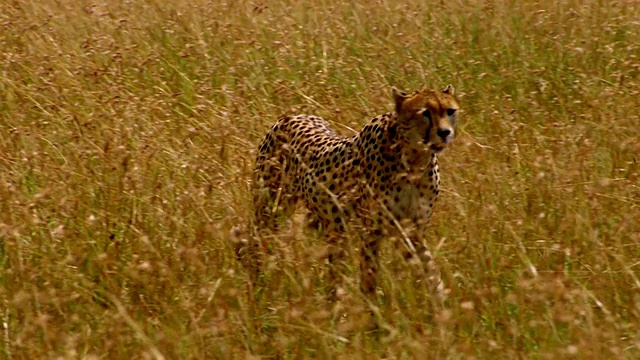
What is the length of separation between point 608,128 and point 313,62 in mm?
1830

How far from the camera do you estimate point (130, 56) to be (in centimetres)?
620

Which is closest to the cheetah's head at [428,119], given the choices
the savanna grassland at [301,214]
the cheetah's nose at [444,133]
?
the cheetah's nose at [444,133]

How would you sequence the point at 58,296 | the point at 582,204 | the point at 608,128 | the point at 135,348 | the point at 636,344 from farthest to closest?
the point at 608,128 < the point at 582,204 < the point at 58,296 < the point at 135,348 < the point at 636,344

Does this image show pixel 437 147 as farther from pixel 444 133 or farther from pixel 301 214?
pixel 301 214

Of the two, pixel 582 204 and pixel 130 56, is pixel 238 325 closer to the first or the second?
pixel 582 204

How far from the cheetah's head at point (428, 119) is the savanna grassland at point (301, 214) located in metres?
0.30

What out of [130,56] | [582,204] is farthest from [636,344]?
[130,56]

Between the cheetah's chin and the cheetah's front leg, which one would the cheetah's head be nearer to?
the cheetah's chin

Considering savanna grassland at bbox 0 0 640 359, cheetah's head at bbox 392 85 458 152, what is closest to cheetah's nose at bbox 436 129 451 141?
cheetah's head at bbox 392 85 458 152

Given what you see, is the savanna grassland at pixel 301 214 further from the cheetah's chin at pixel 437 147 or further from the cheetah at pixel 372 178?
the cheetah's chin at pixel 437 147

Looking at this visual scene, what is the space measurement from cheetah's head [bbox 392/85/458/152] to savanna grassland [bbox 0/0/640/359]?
0.97ft

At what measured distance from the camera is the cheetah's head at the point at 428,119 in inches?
143

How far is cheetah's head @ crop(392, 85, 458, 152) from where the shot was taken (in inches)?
143

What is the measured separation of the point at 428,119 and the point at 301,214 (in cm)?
53
